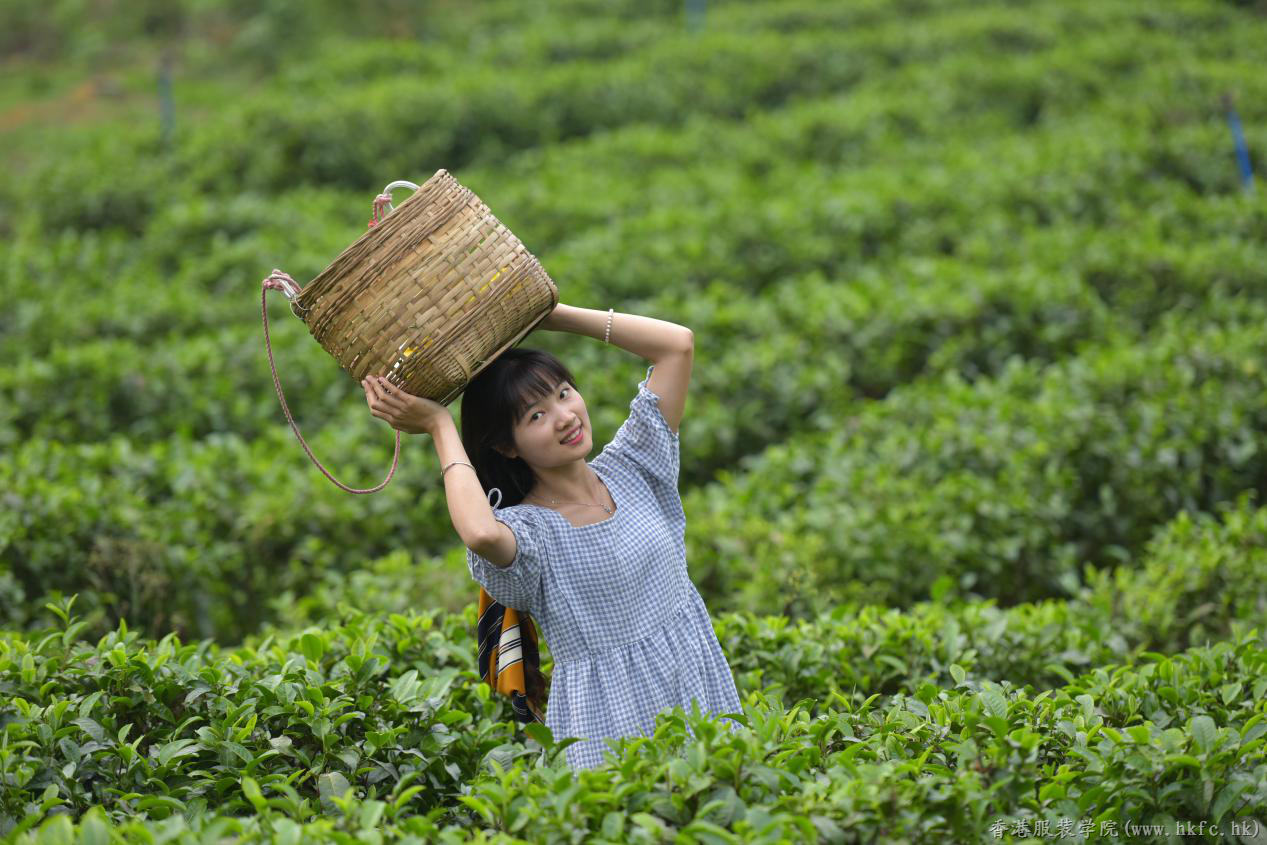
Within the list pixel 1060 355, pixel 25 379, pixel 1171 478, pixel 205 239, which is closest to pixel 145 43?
pixel 205 239

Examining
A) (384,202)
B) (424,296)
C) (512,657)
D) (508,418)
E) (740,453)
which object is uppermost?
(384,202)

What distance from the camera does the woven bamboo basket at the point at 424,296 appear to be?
224cm

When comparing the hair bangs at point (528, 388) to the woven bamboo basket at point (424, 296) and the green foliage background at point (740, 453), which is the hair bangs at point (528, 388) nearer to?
the woven bamboo basket at point (424, 296)

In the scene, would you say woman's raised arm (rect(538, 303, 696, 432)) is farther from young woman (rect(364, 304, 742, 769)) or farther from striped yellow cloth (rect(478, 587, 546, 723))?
striped yellow cloth (rect(478, 587, 546, 723))

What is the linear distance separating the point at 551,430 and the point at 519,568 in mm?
277

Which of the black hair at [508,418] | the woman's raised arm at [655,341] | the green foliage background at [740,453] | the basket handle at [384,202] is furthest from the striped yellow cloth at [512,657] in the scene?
the basket handle at [384,202]

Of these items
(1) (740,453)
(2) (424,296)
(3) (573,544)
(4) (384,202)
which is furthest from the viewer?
(1) (740,453)

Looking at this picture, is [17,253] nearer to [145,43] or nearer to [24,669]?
[24,669]

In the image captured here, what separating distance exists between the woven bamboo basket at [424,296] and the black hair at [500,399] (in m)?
0.07

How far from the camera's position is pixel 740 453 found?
5.62 meters

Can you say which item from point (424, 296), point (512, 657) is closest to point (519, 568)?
point (512, 657)

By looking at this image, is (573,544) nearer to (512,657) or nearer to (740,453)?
(512,657)

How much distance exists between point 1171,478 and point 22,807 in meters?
4.15

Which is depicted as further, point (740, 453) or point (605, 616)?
point (740, 453)
